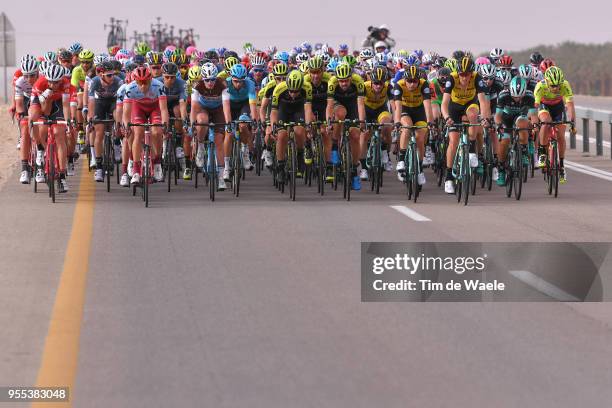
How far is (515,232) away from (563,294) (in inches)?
165

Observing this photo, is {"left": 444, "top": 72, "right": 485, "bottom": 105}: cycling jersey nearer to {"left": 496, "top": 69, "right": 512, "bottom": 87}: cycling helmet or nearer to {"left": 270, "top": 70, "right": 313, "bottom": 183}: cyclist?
{"left": 270, "top": 70, "right": 313, "bottom": 183}: cyclist

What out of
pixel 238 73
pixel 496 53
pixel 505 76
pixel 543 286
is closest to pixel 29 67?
pixel 238 73

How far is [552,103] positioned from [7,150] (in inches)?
640

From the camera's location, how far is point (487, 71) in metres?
20.8

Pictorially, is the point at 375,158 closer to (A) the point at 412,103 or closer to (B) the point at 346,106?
(B) the point at 346,106

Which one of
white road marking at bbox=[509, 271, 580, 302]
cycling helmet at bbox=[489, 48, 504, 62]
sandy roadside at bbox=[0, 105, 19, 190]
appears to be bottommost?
sandy roadside at bbox=[0, 105, 19, 190]

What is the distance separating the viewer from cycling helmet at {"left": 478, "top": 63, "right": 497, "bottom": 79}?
67.9ft

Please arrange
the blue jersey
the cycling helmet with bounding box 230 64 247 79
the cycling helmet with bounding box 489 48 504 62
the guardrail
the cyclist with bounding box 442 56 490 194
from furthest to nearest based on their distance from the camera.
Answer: the guardrail
the cycling helmet with bounding box 489 48 504 62
the blue jersey
the cycling helmet with bounding box 230 64 247 79
the cyclist with bounding box 442 56 490 194

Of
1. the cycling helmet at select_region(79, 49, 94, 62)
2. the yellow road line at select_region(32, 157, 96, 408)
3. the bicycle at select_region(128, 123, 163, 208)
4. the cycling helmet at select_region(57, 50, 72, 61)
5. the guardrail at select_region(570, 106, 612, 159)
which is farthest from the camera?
the guardrail at select_region(570, 106, 612, 159)

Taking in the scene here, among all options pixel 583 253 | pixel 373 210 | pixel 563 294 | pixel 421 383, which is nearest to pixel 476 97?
pixel 373 210

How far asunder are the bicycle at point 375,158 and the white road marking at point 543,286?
27.8ft

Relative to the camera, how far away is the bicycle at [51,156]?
19.3 metres

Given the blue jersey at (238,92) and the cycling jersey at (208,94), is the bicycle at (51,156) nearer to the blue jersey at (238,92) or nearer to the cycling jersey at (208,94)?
the cycling jersey at (208,94)

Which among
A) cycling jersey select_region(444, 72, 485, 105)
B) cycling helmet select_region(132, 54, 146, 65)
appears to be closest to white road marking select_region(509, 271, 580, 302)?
cycling jersey select_region(444, 72, 485, 105)
